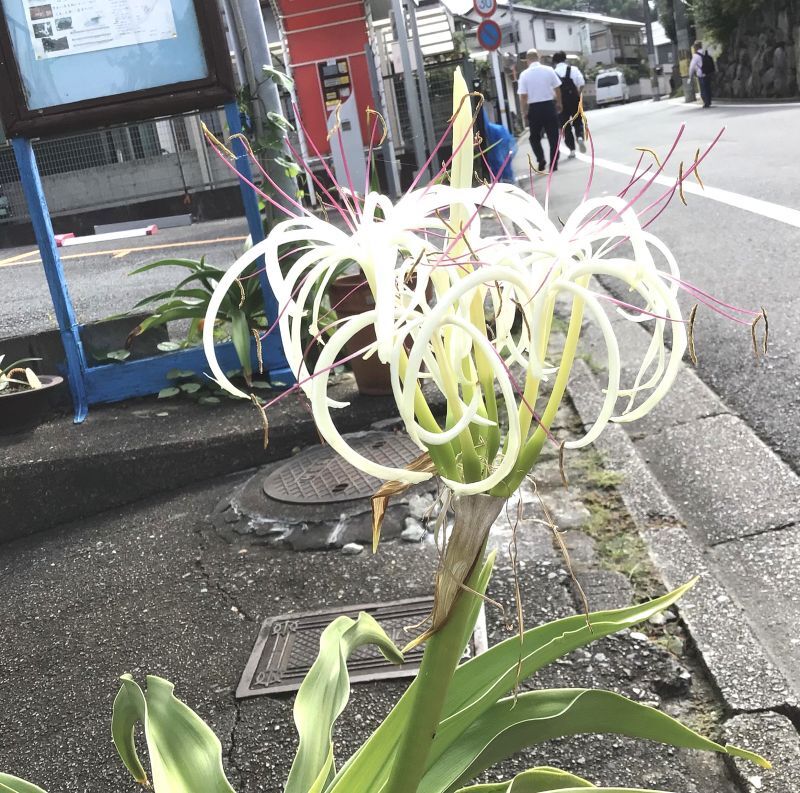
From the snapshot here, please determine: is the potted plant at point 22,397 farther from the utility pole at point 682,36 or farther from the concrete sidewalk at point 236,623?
the utility pole at point 682,36

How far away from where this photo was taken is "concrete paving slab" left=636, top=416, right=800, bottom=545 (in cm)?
313

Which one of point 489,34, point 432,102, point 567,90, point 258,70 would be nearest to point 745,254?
point 258,70

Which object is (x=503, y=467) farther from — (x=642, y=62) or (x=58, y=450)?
(x=642, y=62)

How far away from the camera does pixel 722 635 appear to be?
240cm

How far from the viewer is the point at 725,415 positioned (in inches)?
161

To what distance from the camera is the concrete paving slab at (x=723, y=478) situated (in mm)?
3135

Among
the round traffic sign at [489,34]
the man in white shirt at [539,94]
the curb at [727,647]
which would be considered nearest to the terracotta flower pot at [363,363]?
the curb at [727,647]

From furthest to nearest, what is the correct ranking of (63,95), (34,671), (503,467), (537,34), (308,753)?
(537,34)
(63,95)
(34,671)
(308,753)
(503,467)

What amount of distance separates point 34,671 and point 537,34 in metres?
79.1

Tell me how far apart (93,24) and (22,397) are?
182 centimetres

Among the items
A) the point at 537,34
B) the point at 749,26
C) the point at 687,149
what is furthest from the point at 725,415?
the point at 537,34

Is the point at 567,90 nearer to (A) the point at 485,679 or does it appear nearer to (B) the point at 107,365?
(B) the point at 107,365

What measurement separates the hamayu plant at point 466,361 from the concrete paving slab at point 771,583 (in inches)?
39.5

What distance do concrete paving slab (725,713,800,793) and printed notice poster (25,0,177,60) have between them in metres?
3.89
